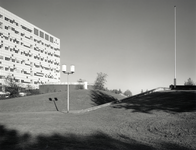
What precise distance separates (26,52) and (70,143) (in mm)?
78086

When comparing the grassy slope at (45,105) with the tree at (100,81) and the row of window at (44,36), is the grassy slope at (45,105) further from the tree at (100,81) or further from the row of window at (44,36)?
the row of window at (44,36)

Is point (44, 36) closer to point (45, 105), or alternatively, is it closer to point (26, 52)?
point (26, 52)

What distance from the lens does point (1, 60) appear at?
64.2 m

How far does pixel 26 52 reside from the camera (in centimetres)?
7694

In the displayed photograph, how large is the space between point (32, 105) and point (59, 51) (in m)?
78.4

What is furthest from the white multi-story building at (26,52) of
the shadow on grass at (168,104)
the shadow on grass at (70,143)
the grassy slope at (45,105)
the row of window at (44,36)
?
the shadow on grass at (70,143)

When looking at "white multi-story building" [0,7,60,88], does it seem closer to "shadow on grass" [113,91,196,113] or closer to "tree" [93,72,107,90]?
"tree" [93,72,107,90]

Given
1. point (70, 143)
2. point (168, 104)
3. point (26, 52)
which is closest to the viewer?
point (70, 143)

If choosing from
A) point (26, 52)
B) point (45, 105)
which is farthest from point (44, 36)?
point (45, 105)

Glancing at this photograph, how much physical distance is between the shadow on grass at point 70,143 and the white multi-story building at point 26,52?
6284 centimetres

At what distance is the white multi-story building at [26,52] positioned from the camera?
66.4 m

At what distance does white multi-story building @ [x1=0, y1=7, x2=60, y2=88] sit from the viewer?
2616 inches

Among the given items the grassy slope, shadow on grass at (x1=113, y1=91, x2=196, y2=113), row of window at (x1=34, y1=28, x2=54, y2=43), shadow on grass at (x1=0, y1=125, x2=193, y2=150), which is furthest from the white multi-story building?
shadow on grass at (x1=0, y1=125, x2=193, y2=150)

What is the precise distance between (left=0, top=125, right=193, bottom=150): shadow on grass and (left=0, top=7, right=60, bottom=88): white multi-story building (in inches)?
2474
